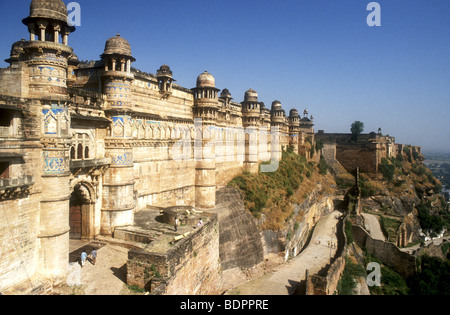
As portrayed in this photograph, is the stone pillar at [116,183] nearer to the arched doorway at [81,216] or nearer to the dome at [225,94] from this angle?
the arched doorway at [81,216]

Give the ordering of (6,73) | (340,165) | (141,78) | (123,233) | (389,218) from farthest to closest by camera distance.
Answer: (340,165) → (389,218) → (141,78) → (123,233) → (6,73)

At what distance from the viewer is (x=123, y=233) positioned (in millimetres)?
15773

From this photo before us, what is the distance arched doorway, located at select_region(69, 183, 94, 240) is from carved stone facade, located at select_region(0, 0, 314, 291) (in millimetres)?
52

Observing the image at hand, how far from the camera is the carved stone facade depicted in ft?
36.5

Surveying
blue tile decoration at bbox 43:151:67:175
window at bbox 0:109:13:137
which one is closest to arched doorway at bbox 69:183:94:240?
blue tile decoration at bbox 43:151:67:175

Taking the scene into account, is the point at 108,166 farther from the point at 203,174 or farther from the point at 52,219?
the point at 203,174

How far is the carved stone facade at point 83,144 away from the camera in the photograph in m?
11.1

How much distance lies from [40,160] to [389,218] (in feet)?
142

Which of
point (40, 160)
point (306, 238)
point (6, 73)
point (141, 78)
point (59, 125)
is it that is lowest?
point (306, 238)

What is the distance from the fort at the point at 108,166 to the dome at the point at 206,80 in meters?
0.10
